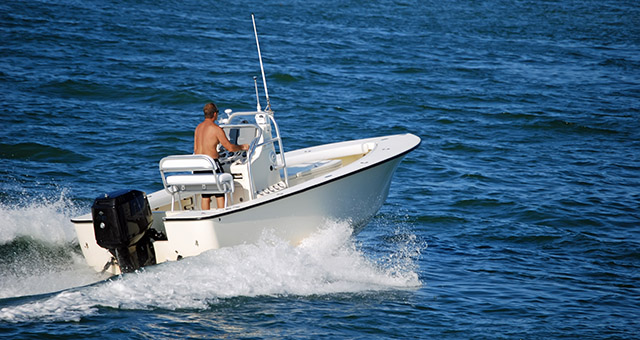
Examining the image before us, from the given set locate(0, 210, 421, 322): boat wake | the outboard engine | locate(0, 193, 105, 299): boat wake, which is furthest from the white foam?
the outboard engine

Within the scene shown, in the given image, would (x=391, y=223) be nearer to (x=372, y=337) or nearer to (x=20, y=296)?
(x=372, y=337)

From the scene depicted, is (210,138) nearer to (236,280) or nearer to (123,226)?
(123,226)

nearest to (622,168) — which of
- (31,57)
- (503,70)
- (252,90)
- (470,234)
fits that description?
(470,234)

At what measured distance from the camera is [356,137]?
14.0 metres

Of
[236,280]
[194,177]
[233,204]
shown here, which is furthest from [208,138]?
[236,280]

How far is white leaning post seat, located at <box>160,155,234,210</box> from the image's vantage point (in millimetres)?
6754

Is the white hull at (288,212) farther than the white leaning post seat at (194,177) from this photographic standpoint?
No

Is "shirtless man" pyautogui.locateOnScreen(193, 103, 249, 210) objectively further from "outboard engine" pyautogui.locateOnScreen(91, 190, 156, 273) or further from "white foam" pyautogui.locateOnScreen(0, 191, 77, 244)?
"white foam" pyautogui.locateOnScreen(0, 191, 77, 244)

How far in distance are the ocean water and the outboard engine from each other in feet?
0.99

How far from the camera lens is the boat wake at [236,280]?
5.84 meters

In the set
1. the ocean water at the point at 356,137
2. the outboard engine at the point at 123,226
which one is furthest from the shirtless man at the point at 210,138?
the ocean water at the point at 356,137

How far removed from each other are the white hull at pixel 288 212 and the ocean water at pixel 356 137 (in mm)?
168

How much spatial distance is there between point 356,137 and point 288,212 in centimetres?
697

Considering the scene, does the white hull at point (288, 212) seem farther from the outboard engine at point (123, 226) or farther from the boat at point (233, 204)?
the outboard engine at point (123, 226)
